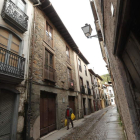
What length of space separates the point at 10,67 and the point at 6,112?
82.2 inches

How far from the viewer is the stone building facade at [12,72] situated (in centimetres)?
440

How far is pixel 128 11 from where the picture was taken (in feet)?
3.06

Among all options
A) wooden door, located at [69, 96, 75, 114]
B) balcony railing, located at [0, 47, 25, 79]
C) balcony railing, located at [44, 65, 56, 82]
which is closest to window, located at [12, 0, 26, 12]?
balcony railing, located at [0, 47, 25, 79]

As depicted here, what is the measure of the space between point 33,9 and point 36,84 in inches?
232

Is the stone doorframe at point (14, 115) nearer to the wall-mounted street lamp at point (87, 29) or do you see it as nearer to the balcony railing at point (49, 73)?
the balcony railing at point (49, 73)

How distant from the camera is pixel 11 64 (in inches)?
192

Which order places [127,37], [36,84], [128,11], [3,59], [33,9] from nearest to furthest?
[128,11]
[127,37]
[3,59]
[36,84]
[33,9]

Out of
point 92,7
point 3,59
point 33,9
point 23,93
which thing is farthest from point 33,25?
point 23,93

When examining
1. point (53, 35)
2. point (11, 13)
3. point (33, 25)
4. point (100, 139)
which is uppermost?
point (53, 35)

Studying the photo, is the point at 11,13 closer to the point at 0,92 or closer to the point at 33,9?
the point at 33,9

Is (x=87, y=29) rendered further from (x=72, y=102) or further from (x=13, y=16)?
(x=72, y=102)

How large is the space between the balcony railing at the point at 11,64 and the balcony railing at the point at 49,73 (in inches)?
76.0

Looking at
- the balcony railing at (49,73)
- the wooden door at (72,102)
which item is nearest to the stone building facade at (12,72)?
the balcony railing at (49,73)

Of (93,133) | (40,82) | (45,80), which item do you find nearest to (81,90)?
(45,80)
